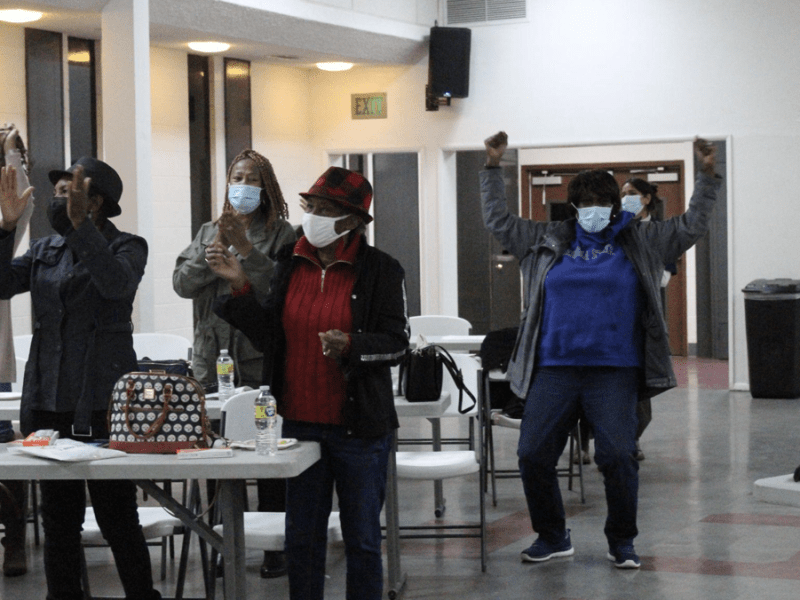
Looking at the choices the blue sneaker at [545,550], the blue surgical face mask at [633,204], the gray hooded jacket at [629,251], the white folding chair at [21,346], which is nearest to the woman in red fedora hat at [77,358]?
the gray hooded jacket at [629,251]

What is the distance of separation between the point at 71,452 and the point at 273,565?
5.49 feet

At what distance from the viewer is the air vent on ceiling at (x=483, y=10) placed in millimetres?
11102

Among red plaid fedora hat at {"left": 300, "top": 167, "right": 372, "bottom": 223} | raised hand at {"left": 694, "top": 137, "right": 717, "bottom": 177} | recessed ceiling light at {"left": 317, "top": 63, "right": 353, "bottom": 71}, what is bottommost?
red plaid fedora hat at {"left": 300, "top": 167, "right": 372, "bottom": 223}

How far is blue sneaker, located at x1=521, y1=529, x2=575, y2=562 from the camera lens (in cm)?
504

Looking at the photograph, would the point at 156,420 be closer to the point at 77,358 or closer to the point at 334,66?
the point at 77,358

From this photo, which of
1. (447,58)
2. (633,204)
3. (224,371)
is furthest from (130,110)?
(447,58)

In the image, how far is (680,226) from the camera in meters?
4.94

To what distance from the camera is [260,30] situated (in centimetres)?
946

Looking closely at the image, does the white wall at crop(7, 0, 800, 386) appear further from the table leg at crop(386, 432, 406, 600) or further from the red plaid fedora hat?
the red plaid fedora hat

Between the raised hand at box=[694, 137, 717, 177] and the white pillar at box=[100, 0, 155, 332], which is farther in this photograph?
the white pillar at box=[100, 0, 155, 332]

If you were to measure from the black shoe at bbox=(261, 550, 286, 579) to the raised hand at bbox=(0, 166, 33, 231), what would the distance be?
185 centimetres

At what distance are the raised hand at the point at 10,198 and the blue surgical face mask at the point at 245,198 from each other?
119cm

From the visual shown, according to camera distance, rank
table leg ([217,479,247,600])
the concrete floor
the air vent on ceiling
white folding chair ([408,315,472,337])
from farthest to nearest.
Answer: the air vent on ceiling < white folding chair ([408,315,472,337]) < the concrete floor < table leg ([217,479,247,600])

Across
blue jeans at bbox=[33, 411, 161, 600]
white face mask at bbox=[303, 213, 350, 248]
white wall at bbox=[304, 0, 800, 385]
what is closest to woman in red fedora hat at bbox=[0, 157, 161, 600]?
blue jeans at bbox=[33, 411, 161, 600]
